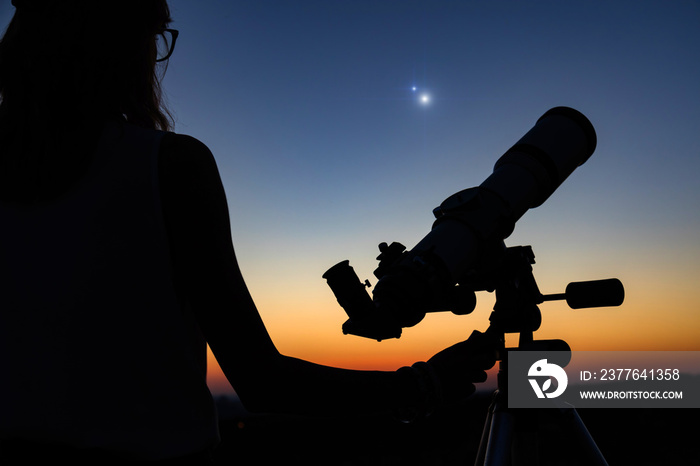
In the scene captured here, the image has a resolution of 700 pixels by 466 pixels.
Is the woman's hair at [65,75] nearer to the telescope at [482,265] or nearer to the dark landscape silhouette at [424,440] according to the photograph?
the telescope at [482,265]

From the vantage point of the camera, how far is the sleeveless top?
1.04 m

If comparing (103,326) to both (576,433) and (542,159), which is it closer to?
(576,433)

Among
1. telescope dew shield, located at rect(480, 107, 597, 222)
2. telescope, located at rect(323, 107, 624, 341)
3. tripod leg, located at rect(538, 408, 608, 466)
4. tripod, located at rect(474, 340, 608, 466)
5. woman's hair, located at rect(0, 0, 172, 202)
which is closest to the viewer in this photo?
woman's hair, located at rect(0, 0, 172, 202)

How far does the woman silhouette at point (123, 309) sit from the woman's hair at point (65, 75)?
2 cm

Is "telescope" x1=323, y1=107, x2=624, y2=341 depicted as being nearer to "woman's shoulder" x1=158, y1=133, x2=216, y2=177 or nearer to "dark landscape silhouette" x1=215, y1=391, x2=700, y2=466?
"woman's shoulder" x1=158, y1=133, x2=216, y2=177

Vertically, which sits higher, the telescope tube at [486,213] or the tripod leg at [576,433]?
the telescope tube at [486,213]

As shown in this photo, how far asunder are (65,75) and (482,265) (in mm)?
2388

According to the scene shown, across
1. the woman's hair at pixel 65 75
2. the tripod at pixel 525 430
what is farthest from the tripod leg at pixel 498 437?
the woman's hair at pixel 65 75

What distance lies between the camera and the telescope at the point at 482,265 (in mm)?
2605

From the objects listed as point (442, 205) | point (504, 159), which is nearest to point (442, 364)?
point (442, 205)

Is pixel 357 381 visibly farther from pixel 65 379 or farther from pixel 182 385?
pixel 65 379

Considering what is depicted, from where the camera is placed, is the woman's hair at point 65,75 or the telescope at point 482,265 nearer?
the woman's hair at point 65,75

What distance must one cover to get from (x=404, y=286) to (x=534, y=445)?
107 cm

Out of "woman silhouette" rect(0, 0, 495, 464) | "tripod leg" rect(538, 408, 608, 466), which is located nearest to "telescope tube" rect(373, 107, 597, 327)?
"tripod leg" rect(538, 408, 608, 466)
